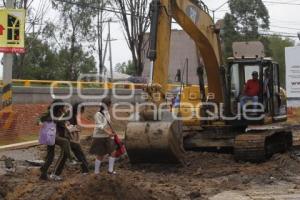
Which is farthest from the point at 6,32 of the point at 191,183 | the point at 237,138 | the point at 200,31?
the point at 191,183

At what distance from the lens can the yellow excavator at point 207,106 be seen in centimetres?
1245

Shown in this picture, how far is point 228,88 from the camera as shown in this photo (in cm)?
1549

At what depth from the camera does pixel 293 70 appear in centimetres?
3259

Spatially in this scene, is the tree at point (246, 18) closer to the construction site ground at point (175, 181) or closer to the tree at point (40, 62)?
the tree at point (40, 62)

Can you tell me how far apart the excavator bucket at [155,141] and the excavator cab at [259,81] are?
9.48 ft

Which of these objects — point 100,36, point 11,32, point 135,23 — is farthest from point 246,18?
point 11,32

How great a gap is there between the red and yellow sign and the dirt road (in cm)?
394

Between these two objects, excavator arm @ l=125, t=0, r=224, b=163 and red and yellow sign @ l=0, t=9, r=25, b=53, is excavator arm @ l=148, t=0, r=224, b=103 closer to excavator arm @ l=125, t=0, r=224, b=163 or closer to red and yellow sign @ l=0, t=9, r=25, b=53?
excavator arm @ l=125, t=0, r=224, b=163

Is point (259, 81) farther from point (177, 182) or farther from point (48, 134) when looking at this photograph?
point (48, 134)

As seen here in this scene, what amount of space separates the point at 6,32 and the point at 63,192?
32.1 feet

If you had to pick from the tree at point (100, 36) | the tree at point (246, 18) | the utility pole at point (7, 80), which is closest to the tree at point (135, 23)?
the tree at point (100, 36)

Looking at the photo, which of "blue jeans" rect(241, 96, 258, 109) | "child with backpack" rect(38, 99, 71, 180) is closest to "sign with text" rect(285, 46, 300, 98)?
"blue jeans" rect(241, 96, 258, 109)

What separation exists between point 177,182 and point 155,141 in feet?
3.47

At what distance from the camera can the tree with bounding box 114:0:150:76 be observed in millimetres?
33688
